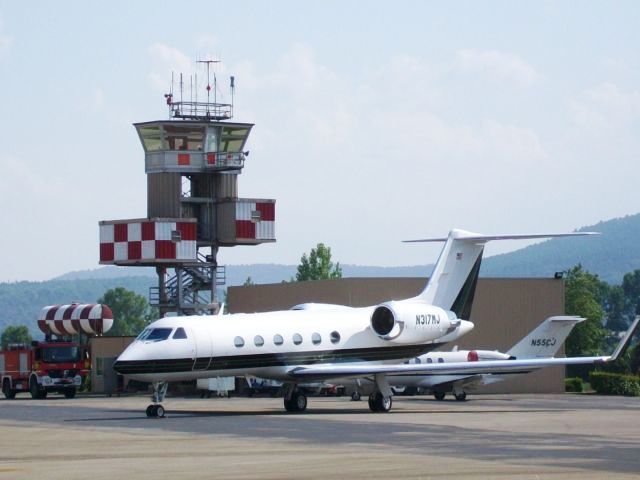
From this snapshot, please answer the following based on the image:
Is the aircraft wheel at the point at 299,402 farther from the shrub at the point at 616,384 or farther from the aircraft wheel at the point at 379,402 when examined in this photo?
the shrub at the point at 616,384

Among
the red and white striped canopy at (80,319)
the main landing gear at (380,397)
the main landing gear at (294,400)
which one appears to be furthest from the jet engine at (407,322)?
the red and white striped canopy at (80,319)

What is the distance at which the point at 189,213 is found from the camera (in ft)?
223

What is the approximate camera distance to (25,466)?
2266 cm

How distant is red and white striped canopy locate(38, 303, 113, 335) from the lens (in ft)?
221

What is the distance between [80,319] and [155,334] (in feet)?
100

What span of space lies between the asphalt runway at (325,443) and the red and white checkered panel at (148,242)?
74.0 feet

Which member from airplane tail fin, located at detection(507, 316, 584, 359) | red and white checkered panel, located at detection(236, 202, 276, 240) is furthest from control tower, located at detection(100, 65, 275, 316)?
airplane tail fin, located at detection(507, 316, 584, 359)

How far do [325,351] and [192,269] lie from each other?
28.3 metres

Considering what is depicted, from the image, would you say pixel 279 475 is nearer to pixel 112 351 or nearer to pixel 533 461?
pixel 533 461

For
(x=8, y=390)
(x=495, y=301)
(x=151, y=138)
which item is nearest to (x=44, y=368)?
(x=8, y=390)

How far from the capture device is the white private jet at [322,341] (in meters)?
37.8

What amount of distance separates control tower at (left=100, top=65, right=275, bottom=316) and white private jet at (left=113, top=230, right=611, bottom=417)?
24539 mm

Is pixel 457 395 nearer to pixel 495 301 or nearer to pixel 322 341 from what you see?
pixel 495 301

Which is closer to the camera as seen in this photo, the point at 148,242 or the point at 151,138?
the point at 148,242
